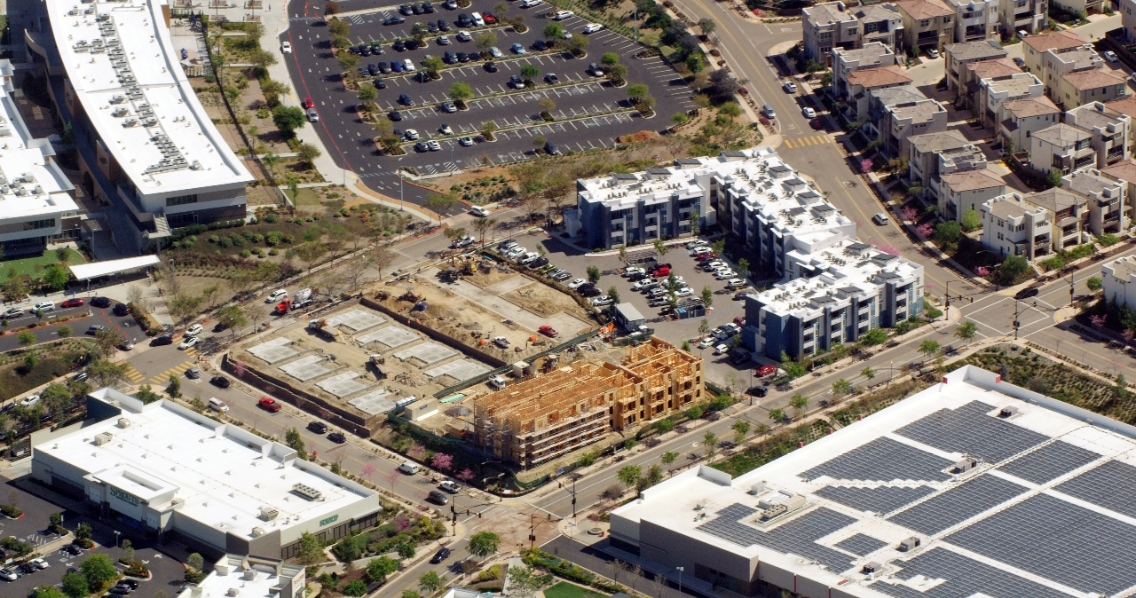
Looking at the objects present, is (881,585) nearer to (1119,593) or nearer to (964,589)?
(964,589)

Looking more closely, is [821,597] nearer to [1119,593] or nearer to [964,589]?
[964,589]

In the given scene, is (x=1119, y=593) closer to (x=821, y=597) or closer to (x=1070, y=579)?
(x=1070, y=579)

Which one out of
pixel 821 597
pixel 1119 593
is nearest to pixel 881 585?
pixel 821 597

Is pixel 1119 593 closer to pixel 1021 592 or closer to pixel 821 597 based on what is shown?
pixel 1021 592

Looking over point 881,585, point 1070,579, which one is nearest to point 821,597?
point 881,585

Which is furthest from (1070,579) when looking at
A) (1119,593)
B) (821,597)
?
(821,597)
